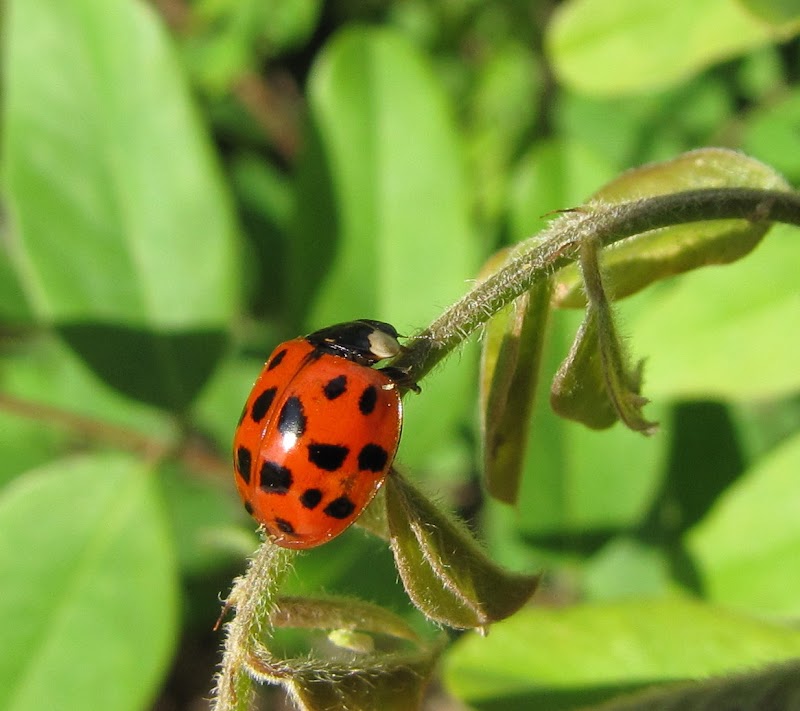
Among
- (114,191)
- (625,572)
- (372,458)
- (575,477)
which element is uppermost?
(372,458)

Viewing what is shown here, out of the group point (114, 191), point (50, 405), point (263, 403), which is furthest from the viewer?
point (50, 405)

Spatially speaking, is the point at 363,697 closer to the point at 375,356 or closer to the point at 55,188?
the point at 375,356

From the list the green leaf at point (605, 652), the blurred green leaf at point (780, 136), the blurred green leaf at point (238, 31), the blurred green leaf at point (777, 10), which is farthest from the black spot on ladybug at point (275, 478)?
the blurred green leaf at point (238, 31)

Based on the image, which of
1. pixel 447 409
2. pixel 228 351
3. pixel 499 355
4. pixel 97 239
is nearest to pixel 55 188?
pixel 97 239

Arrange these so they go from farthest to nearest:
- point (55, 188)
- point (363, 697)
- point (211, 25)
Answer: point (211, 25) < point (55, 188) < point (363, 697)

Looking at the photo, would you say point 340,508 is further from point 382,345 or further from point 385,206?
point 385,206

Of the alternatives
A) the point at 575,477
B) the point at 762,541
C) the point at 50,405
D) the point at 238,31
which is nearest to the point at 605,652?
the point at 762,541

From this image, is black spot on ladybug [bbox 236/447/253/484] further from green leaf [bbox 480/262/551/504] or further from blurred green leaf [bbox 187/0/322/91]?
blurred green leaf [bbox 187/0/322/91]
